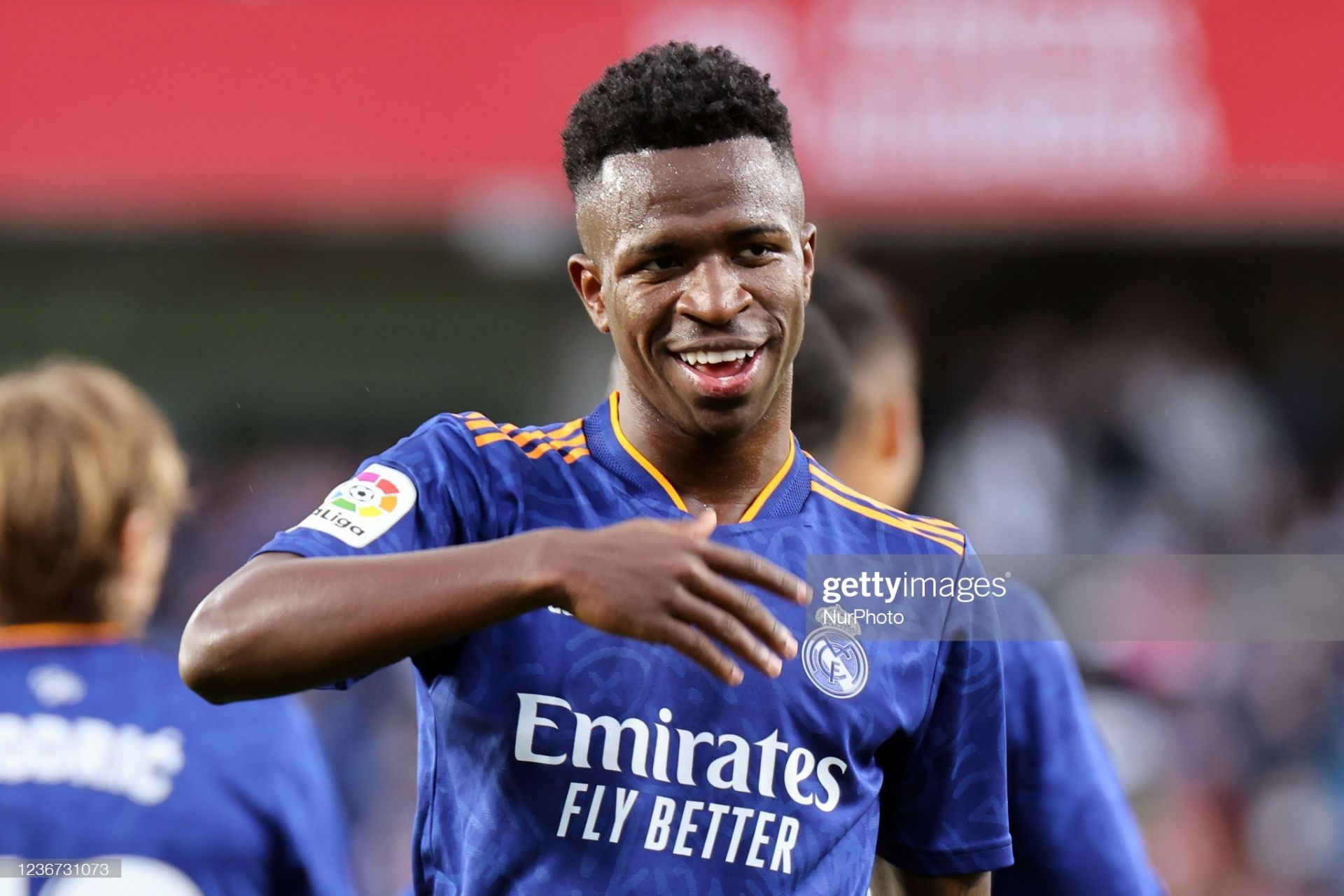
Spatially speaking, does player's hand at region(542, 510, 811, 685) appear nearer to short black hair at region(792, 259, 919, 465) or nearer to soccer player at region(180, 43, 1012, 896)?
soccer player at region(180, 43, 1012, 896)

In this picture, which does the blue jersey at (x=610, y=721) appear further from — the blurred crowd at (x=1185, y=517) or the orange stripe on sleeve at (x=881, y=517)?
the blurred crowd at (x=1185, y=517)

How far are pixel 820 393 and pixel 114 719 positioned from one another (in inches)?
51.1

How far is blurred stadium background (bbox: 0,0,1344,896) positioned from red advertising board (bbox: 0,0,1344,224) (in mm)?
18

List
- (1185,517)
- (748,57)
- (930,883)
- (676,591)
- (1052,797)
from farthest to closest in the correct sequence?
(748,57) → (1185,517) → (1052,797) → (930,883) → (676,591)

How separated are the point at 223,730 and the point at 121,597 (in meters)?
Answer: 0.33

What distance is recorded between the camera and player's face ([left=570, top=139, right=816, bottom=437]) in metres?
1.87

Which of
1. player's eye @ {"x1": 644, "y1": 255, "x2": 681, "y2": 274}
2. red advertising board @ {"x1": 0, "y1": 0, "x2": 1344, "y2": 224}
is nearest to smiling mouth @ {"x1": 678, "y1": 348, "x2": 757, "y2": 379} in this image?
player's eye @ {"x1": 644, "y1": 255, "x2": 681, "y2": 274}

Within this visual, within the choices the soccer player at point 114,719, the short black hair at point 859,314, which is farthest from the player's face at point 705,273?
the soccer player at point 114,719

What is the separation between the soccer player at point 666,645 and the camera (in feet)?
5.91

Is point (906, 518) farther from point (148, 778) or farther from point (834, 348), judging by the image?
point (148, 778)

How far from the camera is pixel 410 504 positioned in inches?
70.2

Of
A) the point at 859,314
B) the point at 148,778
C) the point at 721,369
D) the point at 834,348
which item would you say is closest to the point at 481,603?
the point at 721,369

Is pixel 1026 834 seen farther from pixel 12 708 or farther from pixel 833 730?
pixel 12 708

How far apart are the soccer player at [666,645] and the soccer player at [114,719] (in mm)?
779
